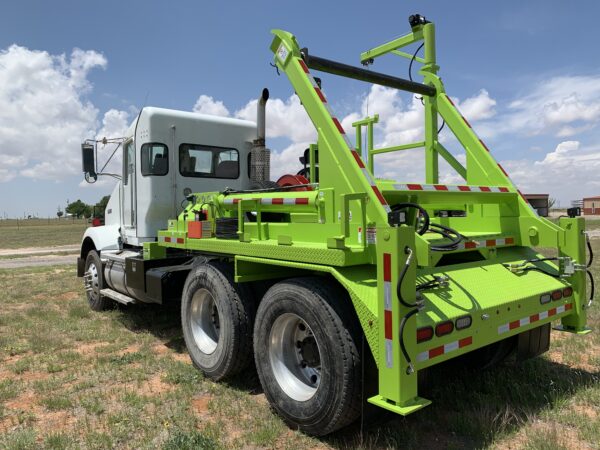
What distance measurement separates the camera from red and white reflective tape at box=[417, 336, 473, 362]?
2.67 m

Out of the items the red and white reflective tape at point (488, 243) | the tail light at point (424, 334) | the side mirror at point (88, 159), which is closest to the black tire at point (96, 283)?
the side mirror at point (88, 159)

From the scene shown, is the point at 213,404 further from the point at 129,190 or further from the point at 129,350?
the point at 129,190

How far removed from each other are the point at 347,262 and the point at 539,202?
7.87 feet

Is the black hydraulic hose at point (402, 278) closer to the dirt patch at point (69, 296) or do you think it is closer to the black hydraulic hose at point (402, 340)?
the black hydraulic hose at point (402, 340)

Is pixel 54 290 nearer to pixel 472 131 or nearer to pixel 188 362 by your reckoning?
pixel 188 362

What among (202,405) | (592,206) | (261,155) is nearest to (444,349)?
(202,405)

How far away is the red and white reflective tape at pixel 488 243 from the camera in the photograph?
3453mm

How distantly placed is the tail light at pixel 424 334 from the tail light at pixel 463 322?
8.8 inches

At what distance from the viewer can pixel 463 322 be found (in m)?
2.87

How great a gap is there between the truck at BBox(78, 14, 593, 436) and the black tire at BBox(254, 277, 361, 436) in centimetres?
1

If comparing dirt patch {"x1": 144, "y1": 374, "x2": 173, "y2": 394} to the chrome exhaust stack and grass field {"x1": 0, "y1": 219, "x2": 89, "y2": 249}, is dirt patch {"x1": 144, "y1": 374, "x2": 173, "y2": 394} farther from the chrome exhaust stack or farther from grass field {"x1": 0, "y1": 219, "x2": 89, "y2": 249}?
grass field {"x1": 0, "y1": 219, "x2": 89, "y2": 249}

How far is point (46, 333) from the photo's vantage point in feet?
19.8

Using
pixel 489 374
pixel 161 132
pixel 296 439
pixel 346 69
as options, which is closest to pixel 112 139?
pixel 161 132

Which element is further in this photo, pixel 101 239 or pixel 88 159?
pixel 101 239
